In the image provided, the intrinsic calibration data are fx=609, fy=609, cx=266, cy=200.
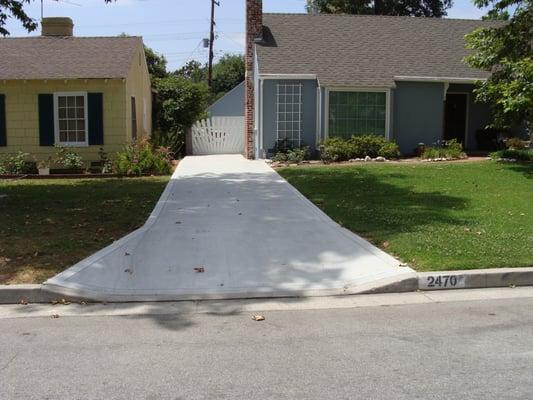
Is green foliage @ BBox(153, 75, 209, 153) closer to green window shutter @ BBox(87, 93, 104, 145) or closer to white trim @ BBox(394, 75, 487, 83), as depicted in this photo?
green window shutter @ BBox(87, 93, 104, 145)

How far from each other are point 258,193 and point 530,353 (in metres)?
8.46

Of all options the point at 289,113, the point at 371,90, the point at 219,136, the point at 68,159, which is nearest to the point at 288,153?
the point at 289,113

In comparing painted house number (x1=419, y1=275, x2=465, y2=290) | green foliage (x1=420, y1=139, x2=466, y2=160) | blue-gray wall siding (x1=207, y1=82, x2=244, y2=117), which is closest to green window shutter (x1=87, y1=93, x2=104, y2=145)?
green foliage (x1=420, y1=139, x2=466, y2=160)

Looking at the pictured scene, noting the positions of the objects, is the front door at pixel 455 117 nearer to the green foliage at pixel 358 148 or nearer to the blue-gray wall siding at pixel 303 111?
the green foliage at pixel 358 148

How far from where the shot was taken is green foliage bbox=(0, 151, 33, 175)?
693 inches

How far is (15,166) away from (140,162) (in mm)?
3754

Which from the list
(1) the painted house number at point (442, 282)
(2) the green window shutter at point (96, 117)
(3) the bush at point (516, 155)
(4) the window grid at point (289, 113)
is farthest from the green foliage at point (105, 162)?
(1) the painted house number at point (442, 282)

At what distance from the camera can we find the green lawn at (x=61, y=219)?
7.50m

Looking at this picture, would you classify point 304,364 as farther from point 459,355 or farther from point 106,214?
point 106,214

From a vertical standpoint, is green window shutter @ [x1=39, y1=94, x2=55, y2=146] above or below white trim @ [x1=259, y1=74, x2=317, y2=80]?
below

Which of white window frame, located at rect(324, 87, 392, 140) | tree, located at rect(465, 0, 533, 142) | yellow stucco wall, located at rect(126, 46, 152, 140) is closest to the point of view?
tree, located at rect(465, 0, 533, 142)

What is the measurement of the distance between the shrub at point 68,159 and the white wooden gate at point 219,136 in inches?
291

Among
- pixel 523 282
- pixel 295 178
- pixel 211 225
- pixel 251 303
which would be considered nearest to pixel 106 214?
pixel 211 225

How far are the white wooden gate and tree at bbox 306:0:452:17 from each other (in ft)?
47.3
